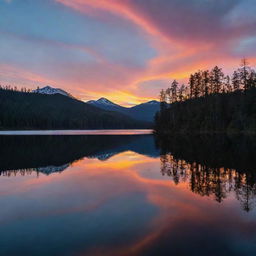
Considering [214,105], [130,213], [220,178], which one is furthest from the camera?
[214,105]

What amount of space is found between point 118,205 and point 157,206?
70.0 inches

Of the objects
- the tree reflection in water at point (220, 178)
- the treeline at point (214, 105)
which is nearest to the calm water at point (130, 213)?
the tree reflection in water at point (220, 178)

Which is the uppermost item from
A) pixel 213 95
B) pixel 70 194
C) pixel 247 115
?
pixel 213 95

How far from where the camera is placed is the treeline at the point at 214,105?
6022cm

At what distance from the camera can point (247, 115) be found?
59.0 m

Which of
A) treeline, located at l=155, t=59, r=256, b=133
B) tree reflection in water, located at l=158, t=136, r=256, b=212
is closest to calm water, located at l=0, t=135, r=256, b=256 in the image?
tree reflection in water, located at l=158, t=136, r=256, b=212

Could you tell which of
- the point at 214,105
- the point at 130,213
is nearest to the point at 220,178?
the point at 130,213

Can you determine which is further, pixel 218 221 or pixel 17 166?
pixel 17 166

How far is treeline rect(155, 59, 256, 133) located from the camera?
60.2 meters

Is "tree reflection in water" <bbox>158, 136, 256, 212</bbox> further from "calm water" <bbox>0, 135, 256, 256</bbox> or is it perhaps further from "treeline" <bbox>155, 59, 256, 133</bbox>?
"treeline" <bbox>155, 59, 256, 133</bbox>

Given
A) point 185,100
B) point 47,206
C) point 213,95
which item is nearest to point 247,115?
point 213,95

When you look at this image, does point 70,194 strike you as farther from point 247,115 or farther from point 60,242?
point 247,115

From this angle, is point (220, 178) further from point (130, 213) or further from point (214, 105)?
point (214, 105)

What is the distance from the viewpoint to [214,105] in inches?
2667
